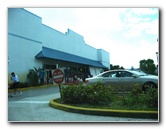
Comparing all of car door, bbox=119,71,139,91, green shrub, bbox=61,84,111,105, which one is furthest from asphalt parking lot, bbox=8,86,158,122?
car door, bbox=119,71,139,91

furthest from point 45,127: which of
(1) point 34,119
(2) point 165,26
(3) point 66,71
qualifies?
(2) point 165,26

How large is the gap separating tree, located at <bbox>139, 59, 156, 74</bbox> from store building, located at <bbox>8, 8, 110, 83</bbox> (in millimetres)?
537

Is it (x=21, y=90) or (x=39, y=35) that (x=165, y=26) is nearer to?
(x=39, y=35)

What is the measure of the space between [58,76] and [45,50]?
51 cm

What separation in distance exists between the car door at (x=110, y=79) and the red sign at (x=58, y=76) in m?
0.69

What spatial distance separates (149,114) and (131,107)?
444mm

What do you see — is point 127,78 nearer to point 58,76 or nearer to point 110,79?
point 110,79

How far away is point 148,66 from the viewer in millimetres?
4957

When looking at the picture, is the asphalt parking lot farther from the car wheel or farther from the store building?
the car wheel

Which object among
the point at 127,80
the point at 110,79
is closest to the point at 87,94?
the point at 110,79

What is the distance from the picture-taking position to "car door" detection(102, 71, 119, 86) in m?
5.13

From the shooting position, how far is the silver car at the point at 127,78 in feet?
16.6

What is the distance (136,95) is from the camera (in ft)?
17.2

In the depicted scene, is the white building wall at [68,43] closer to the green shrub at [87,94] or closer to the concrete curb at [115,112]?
the green shrub at [87,94]
